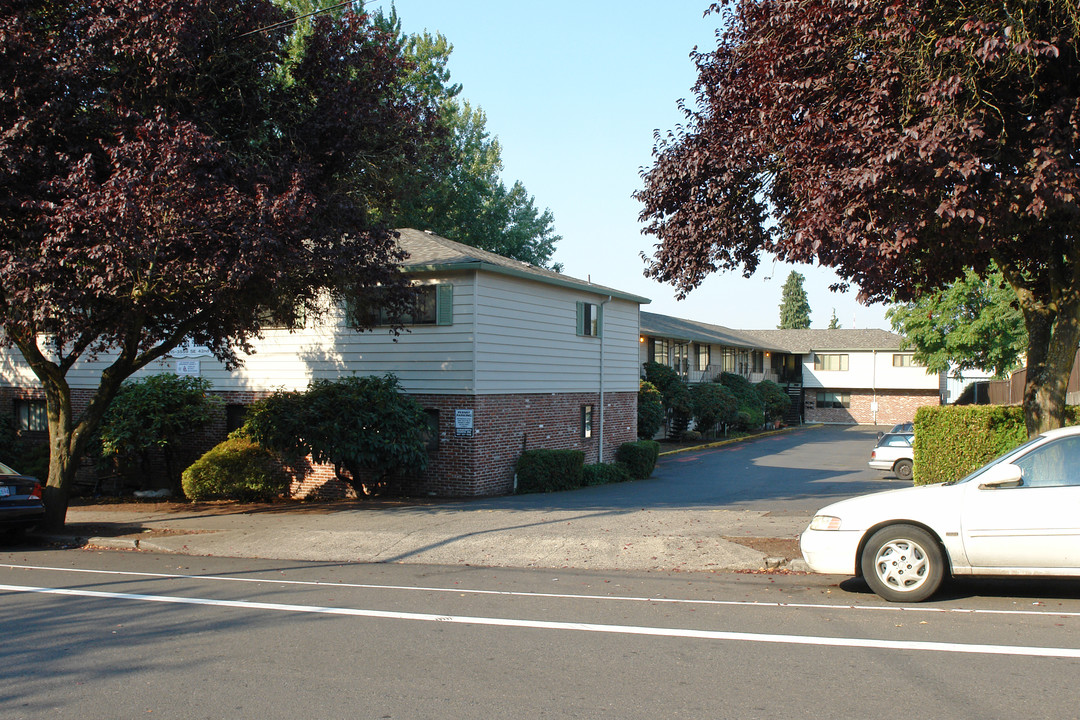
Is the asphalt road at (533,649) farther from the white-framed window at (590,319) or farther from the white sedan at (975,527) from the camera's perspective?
the white-framed window at (590,319)

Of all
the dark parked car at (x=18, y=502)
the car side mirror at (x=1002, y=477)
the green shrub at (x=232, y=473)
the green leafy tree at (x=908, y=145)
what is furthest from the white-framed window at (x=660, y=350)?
the car side mirror at (x=1002, y=477)

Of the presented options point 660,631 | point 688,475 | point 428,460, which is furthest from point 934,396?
point 660,631

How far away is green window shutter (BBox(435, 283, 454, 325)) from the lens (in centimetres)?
1873

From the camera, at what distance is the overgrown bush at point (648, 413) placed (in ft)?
107

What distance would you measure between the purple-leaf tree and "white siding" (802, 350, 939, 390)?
165ft

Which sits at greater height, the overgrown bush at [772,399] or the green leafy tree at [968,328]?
the green leafy tree at [968,328]

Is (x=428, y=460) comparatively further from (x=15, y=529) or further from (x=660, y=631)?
(x=660, y=631)

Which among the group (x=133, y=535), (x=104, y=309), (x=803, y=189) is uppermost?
(x=803, y=189)

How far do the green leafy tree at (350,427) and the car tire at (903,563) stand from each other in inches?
429

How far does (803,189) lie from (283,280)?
24.9 feet

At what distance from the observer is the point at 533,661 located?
19.9 feet

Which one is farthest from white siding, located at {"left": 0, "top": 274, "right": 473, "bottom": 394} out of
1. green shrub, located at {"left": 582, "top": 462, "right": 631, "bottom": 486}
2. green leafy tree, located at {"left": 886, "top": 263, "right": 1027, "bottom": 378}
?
green leafy tree, located at {"left": 886, "top": 263, "right": 1027, "bottom": 378}

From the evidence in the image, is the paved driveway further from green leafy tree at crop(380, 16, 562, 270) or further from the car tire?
green leafy tree at crop(380, 16, 562, 270)

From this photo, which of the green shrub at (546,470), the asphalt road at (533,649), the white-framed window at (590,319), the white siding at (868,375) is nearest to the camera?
the asphalt road at (533,649)
